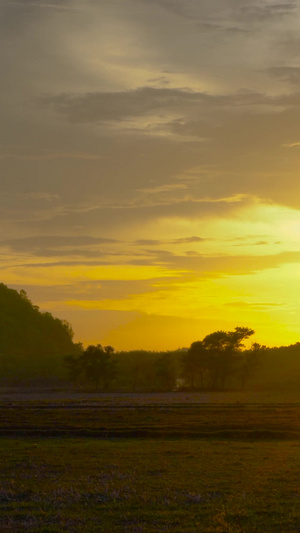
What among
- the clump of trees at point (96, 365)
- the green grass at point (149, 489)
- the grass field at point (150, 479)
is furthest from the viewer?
the clump of trees at point (96, 365)

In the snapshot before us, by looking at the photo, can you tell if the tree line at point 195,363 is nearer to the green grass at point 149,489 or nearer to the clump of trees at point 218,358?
the clump of trees at point 218,358

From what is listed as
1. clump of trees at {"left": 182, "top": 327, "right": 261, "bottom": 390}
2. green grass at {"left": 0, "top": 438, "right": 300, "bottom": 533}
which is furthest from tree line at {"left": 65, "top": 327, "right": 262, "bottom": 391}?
green grass at {"left": 0, "top": 438, "right": 300, "bottom": 533}

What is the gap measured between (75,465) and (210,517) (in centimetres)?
1258

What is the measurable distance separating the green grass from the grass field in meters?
0.03

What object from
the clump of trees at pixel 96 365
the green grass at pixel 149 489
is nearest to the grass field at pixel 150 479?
the green grass at pixel 149 489

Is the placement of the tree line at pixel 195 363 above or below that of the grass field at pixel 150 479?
above

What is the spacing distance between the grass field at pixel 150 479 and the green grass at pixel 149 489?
0.03m

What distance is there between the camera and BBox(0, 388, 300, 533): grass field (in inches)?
711

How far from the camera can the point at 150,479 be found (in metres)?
25.4

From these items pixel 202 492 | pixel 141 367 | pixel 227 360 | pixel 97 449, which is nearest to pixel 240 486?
pixel 202 492

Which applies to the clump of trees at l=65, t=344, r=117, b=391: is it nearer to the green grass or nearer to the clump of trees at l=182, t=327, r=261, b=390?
the clump of trees at l=182, t=327, r=261, b=390

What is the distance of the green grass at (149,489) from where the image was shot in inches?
703

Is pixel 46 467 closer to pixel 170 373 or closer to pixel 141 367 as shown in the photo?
pixel 170 373

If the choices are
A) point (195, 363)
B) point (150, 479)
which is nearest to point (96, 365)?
point (195, 363)
